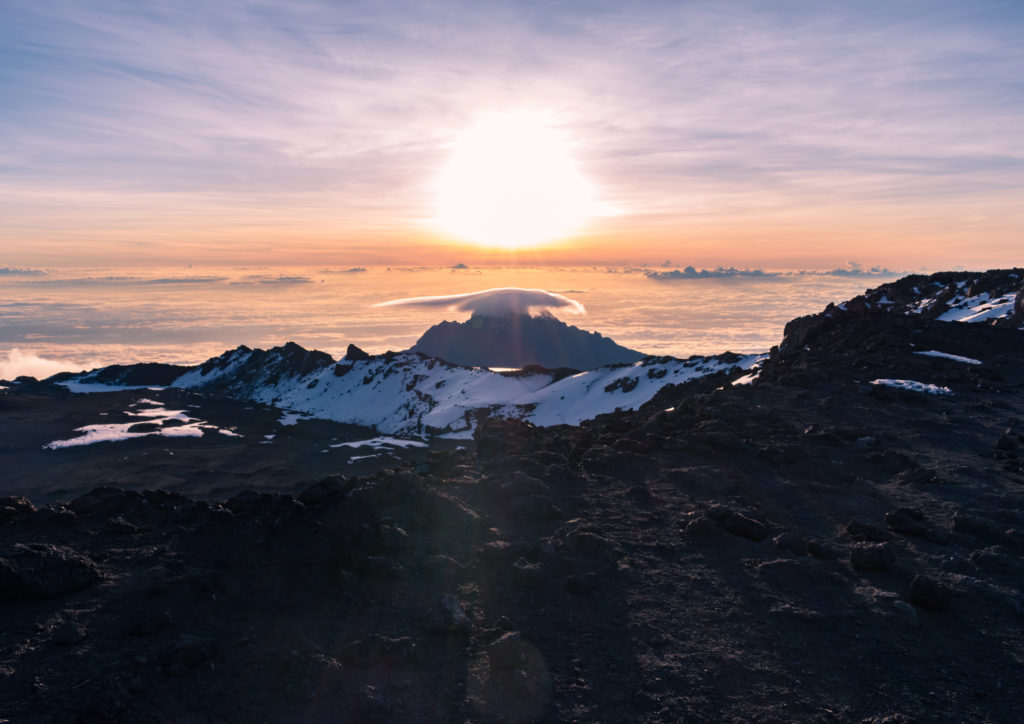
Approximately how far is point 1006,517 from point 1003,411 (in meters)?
13.4

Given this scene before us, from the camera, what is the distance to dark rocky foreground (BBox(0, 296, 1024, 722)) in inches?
283

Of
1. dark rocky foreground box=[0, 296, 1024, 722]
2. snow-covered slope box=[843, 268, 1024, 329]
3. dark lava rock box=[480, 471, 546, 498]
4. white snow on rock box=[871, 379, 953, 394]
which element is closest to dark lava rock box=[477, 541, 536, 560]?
dark rocky foreground box=[0, 296, 1024, 722]

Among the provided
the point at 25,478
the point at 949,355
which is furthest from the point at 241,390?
the point at 949,355

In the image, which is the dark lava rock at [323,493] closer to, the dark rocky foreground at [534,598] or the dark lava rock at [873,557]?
the dark rocky foreground at [534,598]

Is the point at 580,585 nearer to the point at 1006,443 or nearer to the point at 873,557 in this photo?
the point at 873,557

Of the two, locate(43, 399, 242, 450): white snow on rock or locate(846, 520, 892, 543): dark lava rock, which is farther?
locate(43, 399, 242, 450): white snow on rock

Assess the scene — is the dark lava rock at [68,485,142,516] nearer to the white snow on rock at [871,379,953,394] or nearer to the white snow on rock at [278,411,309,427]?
the white snow on rock at [871,379,953,394]

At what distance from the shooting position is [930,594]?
30.9ft

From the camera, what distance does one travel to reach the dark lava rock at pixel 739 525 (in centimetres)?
1199

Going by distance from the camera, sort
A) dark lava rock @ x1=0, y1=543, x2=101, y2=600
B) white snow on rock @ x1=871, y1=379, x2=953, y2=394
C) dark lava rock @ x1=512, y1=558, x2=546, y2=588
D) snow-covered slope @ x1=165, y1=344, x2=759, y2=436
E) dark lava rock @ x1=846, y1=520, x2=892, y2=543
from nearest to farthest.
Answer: dark lava rock @ x1=0, y1=543, x2=101, y2=600 < dark lava rock @ x1=512, y1=558, x2=546, y2=588 < dark lava rock @ x1=846, y1=520, x2=892, y2=543 < white snow on rock @ x1=871, y1=379, x2=953, y2=394 < snow-covered slope @ x1=165, y1=344, x2=759, y2=436

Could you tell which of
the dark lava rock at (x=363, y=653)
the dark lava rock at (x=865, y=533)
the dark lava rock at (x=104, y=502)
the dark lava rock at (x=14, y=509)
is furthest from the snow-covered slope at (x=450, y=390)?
the dark lava rock at (x=363, y=653)

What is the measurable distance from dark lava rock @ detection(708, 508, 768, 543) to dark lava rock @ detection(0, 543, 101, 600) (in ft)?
37.9

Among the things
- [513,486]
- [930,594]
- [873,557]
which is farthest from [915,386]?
[513,486]

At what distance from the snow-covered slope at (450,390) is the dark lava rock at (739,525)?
6711 centimetres
